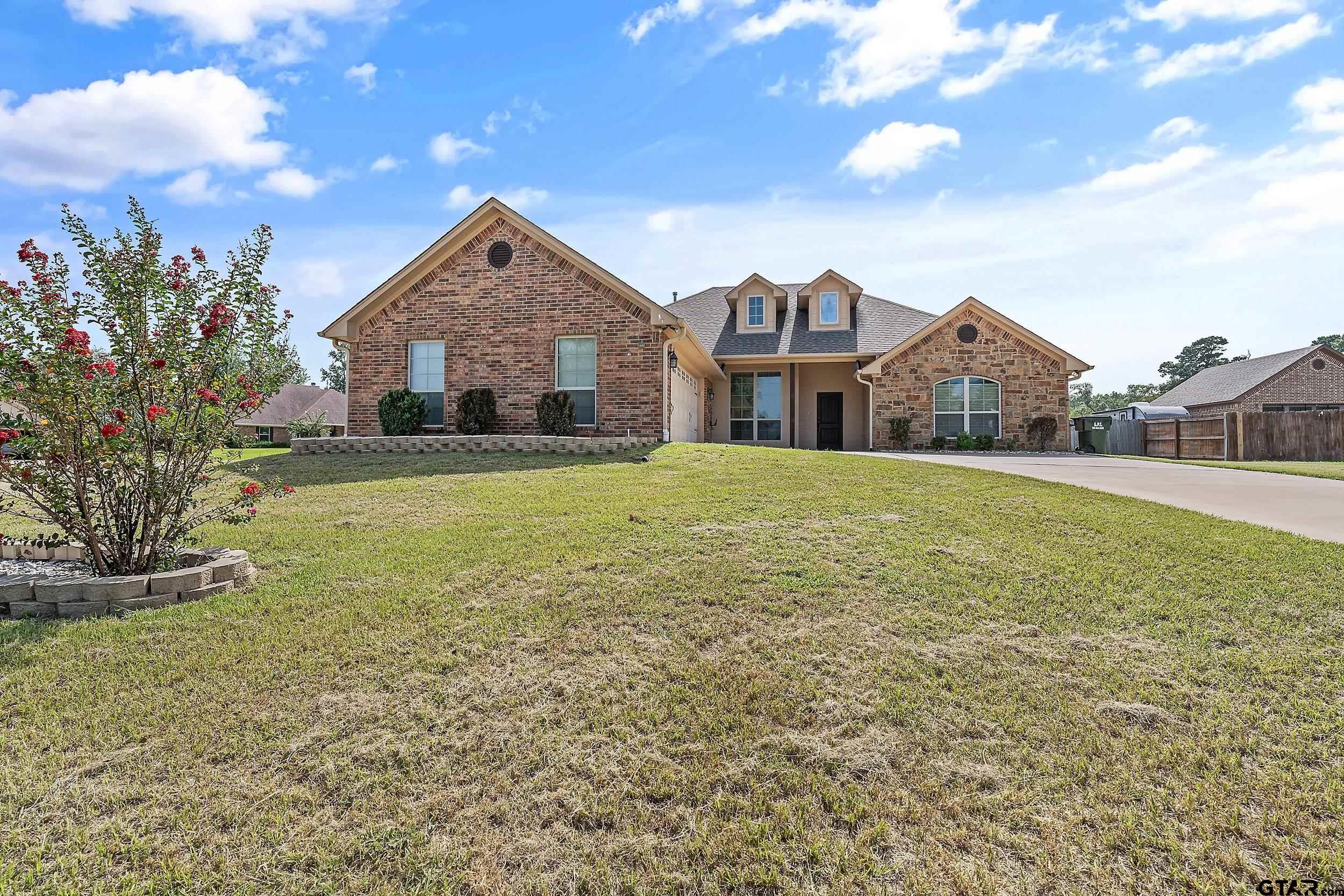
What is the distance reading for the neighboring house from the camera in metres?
38.2

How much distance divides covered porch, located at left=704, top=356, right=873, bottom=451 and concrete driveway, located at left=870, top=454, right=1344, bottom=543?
6.99 m

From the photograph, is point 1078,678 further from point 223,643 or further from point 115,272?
point 115,272

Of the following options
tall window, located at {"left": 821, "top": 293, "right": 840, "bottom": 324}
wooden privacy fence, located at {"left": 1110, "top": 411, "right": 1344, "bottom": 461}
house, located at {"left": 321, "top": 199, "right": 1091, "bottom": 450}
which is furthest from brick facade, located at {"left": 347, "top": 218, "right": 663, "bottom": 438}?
wooden privacy fence, located at {"left": 1110, "top": 411, "right": 1344, "bottom": 461}

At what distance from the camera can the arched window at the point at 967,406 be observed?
18797 millimetres

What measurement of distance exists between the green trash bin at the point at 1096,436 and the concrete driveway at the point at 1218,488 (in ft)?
29.5

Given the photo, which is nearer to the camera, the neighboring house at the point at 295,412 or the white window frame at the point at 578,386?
the white window frame at the point at 578,386

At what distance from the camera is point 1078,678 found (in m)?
3.41

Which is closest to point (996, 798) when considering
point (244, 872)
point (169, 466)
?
Result: point (244, 872)

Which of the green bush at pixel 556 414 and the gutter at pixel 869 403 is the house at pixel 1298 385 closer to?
the gutter at pixel 869 403

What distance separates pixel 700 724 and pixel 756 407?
58.6ft

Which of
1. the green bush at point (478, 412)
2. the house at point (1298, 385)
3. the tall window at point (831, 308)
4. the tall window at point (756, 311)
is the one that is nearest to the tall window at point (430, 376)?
the green bush at point (478, 412)

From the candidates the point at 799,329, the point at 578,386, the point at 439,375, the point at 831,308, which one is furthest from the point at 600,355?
the point at 831,308

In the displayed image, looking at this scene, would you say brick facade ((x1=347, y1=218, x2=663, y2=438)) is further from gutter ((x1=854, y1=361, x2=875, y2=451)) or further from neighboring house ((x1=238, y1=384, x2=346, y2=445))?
neighboring house ((x1=238, y1=384, x2=346, y2=445))

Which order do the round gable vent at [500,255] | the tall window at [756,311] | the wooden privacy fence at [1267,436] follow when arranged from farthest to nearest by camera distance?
1. the tall window at [756,311]
2. the wooden privacy fence at [1267,436]
3. the round gable vent at [500,255]
